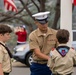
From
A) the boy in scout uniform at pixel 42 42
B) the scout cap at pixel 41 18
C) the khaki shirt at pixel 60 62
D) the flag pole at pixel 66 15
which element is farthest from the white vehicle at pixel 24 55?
the khaki shirt at pixel 60 62

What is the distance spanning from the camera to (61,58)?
489cm

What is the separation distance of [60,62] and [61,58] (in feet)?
0.17

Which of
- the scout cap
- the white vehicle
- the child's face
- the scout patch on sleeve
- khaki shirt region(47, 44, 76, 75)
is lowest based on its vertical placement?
the white vehicle

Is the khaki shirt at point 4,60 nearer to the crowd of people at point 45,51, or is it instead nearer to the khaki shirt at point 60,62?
A: the crowd of people at point 45,51

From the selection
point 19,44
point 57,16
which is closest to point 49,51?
point 19,44

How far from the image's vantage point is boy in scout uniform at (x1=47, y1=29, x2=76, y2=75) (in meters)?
4.88

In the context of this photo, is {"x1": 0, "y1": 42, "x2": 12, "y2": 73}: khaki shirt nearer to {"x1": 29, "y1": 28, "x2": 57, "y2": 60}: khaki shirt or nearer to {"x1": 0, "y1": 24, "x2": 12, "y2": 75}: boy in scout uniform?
{"x1": 0, "y1": 24, "x2": 12, "y2": 75}: boy in scout uniform

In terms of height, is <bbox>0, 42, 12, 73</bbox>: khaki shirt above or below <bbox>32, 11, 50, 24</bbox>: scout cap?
below

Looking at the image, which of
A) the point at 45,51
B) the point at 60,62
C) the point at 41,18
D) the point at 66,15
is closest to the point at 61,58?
the point at 60,62

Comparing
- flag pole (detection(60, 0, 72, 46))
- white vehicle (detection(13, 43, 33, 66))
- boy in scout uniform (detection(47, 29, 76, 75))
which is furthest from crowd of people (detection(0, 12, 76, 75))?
white vehicle (detection(13, 43, 33, 66))

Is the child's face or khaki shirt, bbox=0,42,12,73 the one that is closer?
khaki shirt, bbox=0,42,12,73

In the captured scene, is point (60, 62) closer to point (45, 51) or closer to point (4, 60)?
point (45, 51)

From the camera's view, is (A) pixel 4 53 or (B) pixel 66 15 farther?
(B) pixel 66 15

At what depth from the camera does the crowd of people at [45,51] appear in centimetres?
486
